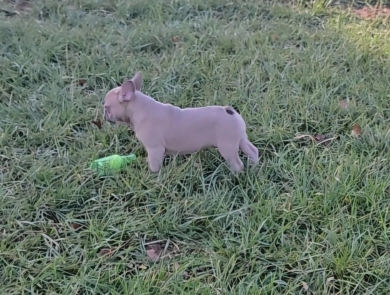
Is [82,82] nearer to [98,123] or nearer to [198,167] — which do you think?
[98,123]

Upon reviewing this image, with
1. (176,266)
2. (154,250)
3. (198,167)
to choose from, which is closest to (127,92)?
(198,167)

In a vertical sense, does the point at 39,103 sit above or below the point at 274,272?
below

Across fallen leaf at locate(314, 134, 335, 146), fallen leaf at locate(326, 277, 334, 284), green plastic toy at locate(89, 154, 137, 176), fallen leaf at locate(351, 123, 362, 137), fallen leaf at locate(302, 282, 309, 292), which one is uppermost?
fallen leaf at locate(326, 277, 334, 284)

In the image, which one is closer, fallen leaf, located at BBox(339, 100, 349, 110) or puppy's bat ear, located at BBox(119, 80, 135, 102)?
puppy's bat ear, located at BBox(119, 80, 135, 102)

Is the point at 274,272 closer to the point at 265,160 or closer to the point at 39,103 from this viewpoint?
the point at 265,160

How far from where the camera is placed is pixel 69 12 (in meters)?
4.64

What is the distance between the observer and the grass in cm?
236

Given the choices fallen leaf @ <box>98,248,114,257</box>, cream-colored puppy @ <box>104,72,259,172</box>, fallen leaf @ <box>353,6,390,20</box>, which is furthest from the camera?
fallen leaf @ <box>353,6,390,20</box>

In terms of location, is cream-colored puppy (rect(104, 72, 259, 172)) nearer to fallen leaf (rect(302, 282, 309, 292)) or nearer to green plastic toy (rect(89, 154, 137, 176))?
green plastic toy (rect(89, 154, 137, 176))

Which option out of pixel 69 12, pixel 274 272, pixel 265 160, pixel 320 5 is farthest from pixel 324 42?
pixel 274 272

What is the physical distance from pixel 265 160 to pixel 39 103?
4.41 ft

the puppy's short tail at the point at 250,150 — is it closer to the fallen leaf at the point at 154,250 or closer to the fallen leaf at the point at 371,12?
the fallen leaf at the point at 154,250

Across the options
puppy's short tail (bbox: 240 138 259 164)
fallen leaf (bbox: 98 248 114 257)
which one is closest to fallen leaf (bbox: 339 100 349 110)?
puppy's short tail (bbox: 240 138 259 164)

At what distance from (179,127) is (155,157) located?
7.0 inches
